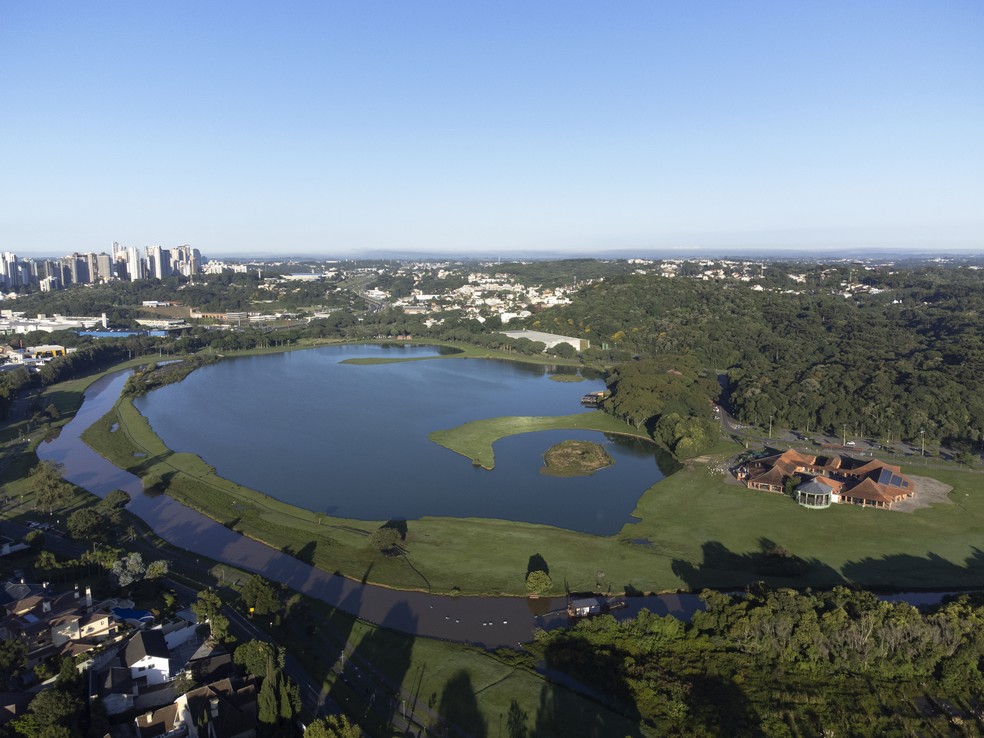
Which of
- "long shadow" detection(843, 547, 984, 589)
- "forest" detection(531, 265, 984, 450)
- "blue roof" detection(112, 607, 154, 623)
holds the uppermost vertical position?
"forest" detection(531, 265, 984, 450)

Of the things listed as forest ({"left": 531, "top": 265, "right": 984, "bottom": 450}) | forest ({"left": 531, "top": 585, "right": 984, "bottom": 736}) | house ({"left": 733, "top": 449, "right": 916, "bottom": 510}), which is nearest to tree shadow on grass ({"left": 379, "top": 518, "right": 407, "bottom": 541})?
forest ({"left": 531, "top": 585, "right": 984, "bottom": 736})

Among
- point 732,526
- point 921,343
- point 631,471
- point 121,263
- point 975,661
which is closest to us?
point 975,661

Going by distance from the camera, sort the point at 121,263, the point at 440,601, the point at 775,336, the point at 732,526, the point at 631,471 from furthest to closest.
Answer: the point at 121,263 < the point at 775,336 < the point at 631,471 < the point at 732,526 < the point at 440,601

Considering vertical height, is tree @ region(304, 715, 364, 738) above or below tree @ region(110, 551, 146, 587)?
below

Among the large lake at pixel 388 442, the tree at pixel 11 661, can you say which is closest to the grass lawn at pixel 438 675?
the tree at pixel 11 661

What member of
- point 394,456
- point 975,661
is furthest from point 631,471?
point 975,661

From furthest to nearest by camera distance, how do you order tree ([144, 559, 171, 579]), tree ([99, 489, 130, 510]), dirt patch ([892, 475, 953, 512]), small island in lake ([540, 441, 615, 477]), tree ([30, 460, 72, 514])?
small island in lake ([540, 441, 615, 477]) < dirt patch ([892, 475, 953, 512]) < tree ([30, 460, 72, 514]) < tree ([99, 489, 130, 510]) < tree ([144, 559, 171, 579])

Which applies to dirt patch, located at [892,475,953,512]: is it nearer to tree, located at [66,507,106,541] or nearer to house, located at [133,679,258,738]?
house, located at [133,679,258,738]

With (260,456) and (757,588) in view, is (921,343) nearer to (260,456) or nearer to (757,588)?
(757,588)
